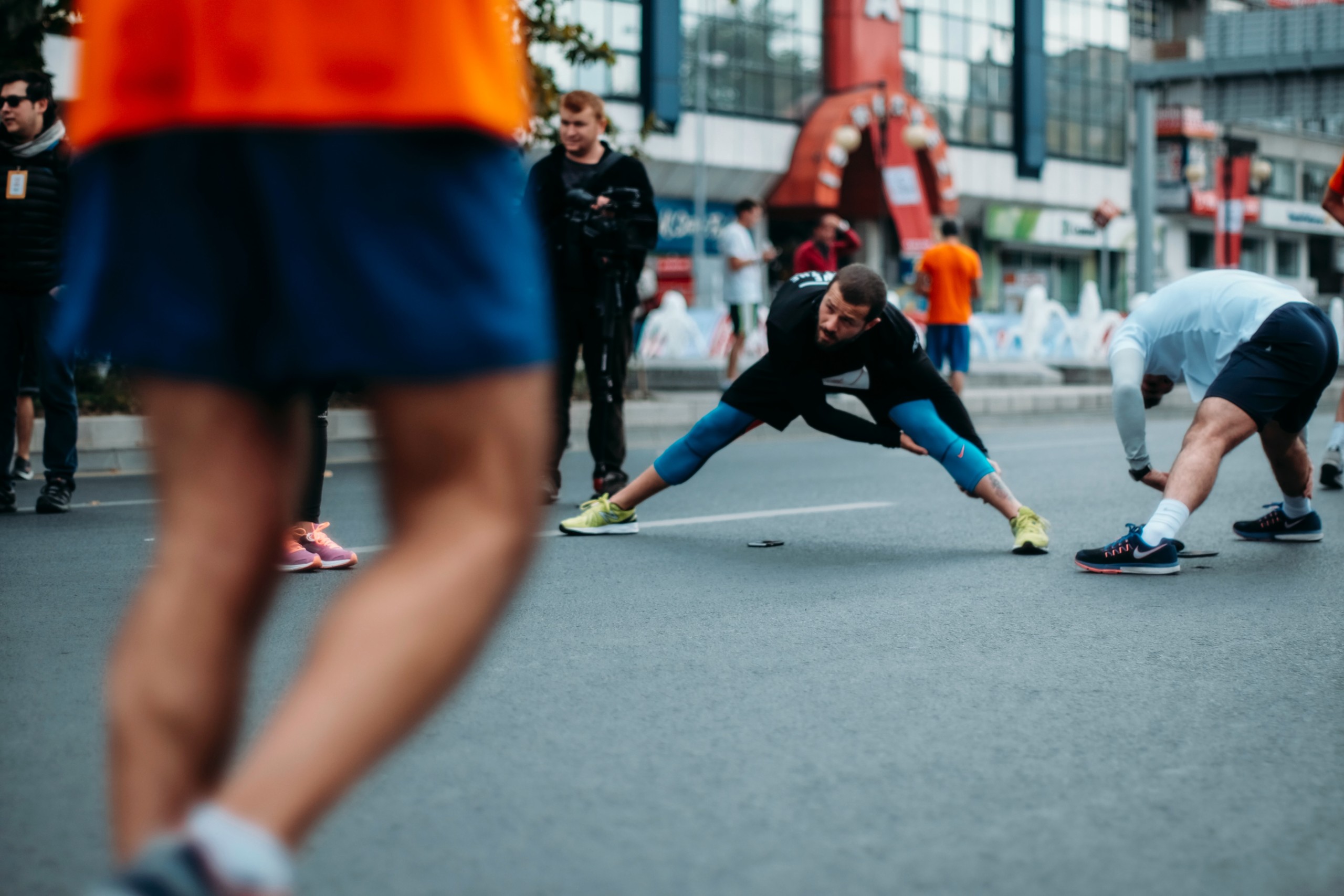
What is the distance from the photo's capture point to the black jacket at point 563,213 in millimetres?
7590

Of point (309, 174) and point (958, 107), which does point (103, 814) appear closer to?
point (309, 174)

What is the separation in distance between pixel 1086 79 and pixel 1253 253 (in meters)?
14.8

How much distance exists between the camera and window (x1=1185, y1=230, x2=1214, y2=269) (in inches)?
2068

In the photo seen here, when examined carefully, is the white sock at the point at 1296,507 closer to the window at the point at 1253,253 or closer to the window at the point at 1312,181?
the window at the point at 1253,253

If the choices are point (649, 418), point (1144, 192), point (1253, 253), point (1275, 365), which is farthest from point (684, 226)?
point (1275, 365)

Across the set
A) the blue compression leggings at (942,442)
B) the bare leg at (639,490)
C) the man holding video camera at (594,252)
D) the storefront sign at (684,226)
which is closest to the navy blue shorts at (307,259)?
the blue compression leggings at (942,442)

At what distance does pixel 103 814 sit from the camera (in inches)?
102

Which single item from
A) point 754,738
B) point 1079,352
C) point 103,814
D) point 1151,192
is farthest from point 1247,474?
point 1151,192

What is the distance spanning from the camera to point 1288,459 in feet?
20.3

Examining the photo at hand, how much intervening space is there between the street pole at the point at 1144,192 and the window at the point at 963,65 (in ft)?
46.2

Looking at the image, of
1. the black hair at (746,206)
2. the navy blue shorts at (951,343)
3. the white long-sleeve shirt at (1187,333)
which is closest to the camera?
the white long-sleeve shirt at (1187,333)

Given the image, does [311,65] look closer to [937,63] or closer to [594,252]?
[594,252]

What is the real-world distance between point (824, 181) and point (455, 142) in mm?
35377

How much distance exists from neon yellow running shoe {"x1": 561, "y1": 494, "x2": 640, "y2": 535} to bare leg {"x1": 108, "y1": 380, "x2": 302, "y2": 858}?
4.71 m
